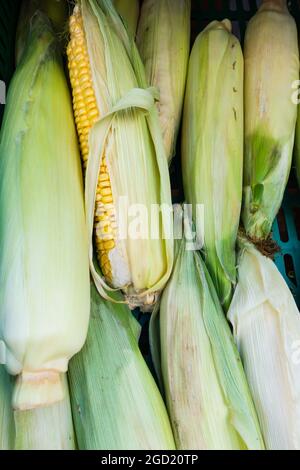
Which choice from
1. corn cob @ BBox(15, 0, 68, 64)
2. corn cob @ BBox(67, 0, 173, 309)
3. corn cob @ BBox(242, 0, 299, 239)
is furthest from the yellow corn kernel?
corn cob @ BBox(242, 0, 299, 239)

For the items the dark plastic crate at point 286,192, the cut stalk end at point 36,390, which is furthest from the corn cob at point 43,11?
the cut stalk end at point 36,390

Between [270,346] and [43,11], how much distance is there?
3.02ft

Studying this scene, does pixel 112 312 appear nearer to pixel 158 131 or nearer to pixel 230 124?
pixel 158 131

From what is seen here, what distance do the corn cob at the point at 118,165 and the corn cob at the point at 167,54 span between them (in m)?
0.20

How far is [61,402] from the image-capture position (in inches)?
33.7

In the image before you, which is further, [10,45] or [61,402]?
[10,45]

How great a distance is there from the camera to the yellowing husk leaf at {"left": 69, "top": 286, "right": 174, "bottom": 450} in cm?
81

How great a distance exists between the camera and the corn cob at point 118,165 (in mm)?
933

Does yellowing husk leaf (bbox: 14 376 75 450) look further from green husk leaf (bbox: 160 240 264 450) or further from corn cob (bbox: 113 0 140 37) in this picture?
corn cob (bbox: 113 0 140 37)

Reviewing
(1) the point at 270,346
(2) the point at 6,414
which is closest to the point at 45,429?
(2) the point at 6,414

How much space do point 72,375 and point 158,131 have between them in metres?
0.48

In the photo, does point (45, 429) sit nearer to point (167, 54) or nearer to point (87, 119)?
point (87, 119)

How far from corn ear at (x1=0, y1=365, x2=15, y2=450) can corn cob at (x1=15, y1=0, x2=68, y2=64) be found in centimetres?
74

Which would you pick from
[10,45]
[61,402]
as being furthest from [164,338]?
[10,45]
